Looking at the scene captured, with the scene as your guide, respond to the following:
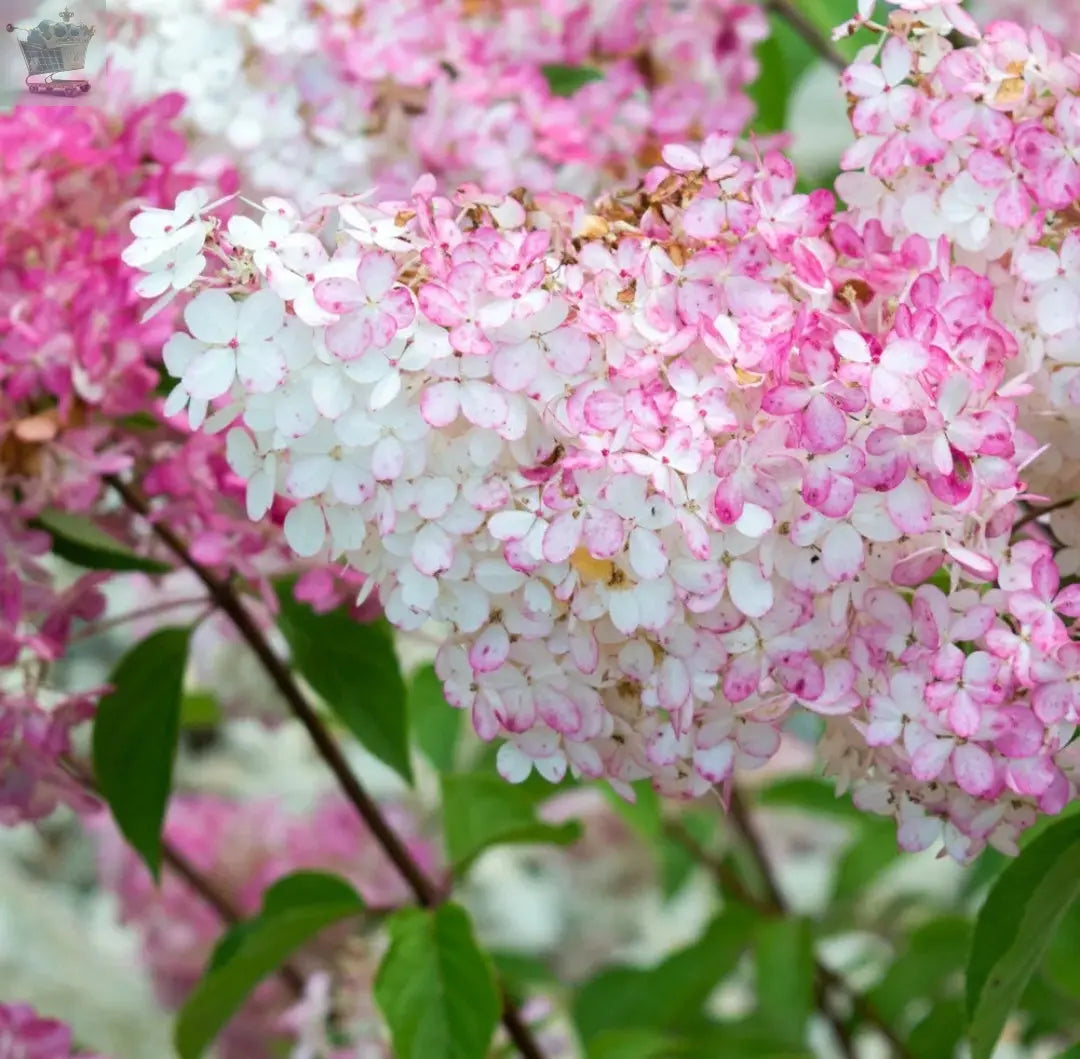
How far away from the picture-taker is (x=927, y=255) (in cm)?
59

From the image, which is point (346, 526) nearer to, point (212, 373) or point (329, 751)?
point (212, 373)

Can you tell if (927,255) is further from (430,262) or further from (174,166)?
(174,166)

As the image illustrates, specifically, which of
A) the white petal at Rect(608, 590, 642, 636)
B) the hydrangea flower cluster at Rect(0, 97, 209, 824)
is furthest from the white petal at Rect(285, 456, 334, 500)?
the hydrangea flower cluster at Rect(0, 97, 209, 824)

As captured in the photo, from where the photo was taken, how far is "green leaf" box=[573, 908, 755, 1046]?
117 centimetres

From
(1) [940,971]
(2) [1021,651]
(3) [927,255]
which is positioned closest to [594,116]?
(3) [927,255]

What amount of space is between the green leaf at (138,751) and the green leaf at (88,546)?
0.08 meters

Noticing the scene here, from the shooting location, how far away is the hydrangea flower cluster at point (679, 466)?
0.54 meters

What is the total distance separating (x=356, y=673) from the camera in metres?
0.84

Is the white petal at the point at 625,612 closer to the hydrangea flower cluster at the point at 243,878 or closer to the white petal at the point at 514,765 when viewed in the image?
the white petal at the point at 514,765

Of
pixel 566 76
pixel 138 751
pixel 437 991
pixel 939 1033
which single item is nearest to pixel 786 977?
pixel 939 1033

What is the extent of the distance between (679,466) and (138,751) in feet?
1.41

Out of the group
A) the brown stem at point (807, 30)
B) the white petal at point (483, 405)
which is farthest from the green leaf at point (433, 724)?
the white petal at point (483, 405)

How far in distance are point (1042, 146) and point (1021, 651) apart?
0.18m

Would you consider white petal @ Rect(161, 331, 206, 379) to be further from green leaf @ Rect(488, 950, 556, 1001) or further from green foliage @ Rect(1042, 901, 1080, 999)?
green leaf @ Rect(488, 950, 556, 1001)
